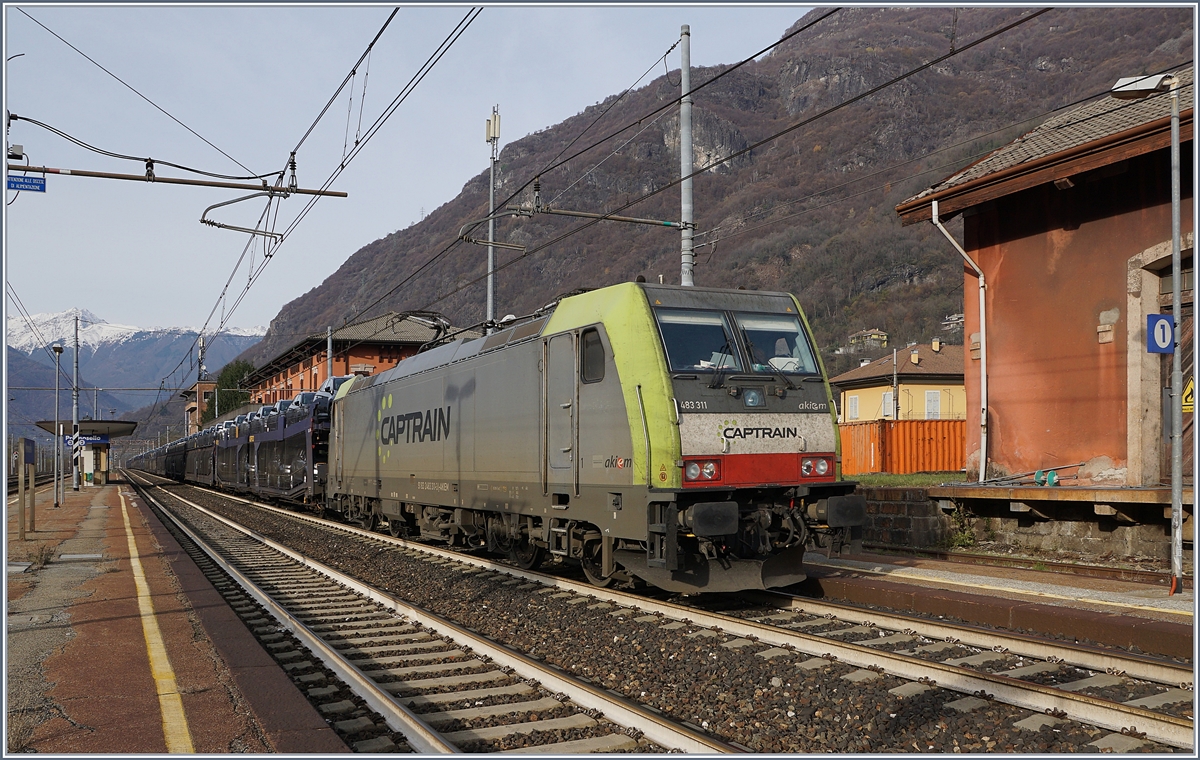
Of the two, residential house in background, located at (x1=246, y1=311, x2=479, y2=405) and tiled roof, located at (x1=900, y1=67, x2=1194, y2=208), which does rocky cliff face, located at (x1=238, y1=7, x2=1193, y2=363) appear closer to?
residential house in background, located at (x1=246, y1=311, x2=479, y2=405)

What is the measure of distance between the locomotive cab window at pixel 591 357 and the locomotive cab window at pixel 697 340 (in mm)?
808

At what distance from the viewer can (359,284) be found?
17275 cm

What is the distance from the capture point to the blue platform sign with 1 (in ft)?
32.6

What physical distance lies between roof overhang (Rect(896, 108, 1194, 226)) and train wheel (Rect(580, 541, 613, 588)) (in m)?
8.31

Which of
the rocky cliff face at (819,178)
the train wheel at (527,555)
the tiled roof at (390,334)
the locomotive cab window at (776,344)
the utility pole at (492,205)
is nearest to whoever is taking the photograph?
the locomotive cab window at (776,344)

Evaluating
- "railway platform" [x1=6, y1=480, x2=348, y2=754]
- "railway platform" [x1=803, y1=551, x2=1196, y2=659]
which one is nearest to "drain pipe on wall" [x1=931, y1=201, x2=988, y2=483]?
"railway platform" [x1=803, y1=551, x2=1196, y2=659]

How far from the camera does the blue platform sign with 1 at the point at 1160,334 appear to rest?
32.6ft

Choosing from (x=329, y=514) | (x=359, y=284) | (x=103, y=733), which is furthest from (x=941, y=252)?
(x=359, y=284)

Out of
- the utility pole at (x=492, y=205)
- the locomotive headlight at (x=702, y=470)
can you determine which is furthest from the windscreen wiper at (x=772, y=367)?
the utility pole at (x=492, y=205)

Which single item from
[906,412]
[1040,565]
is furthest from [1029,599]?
[906,412]

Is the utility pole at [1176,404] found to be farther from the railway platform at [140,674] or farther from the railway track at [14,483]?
the railway track at [14,483]

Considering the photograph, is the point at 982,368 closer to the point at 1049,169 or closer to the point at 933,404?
the point at 1049,169

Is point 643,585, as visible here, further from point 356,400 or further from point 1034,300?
point 356,400

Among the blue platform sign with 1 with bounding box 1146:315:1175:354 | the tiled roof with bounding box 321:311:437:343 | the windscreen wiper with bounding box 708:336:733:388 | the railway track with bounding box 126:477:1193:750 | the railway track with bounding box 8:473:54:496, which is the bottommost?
the railway track with bounding box 8:473:54:496
